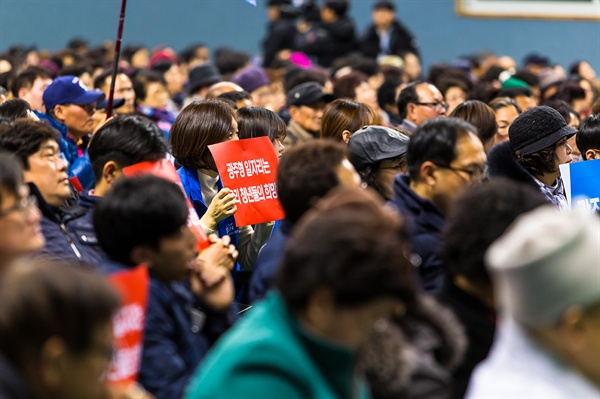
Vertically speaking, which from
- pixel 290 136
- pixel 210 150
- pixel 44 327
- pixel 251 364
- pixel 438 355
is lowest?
pixel 290 136

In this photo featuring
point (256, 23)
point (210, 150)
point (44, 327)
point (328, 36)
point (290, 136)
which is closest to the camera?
point (44, 327)

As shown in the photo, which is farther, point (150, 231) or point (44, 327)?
point (150, 231)

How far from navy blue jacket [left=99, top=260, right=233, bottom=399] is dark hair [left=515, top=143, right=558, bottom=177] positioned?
2.60m

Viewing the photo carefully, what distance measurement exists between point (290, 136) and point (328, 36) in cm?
796

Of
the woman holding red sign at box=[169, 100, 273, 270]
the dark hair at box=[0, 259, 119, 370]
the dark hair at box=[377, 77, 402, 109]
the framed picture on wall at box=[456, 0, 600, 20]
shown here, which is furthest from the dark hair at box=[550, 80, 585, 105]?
the dark hair at box=[0, 259, 119, 370]

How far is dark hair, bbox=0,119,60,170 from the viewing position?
12.6 ft

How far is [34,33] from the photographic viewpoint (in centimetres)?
1686

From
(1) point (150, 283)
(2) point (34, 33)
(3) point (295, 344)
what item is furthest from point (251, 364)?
(2) point (34, 33)

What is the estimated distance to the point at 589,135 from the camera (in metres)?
5.69

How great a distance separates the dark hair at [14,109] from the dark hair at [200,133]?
0.74 metres

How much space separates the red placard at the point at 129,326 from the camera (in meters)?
2.47

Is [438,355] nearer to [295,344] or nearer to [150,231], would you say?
[295,344]

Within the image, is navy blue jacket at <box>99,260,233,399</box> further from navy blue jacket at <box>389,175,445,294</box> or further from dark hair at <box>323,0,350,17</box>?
dark hair at <box>323,0,350,17</box>

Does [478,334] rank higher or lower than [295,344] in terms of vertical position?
lower
